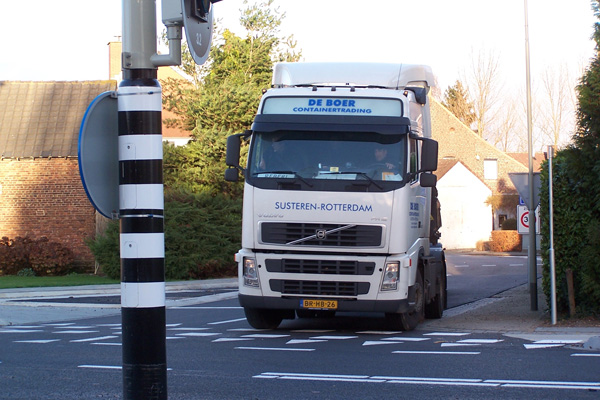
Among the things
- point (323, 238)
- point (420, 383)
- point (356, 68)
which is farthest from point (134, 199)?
point (356, 68)

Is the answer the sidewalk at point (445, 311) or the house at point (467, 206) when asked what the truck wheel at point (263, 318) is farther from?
the house at point (467, 206)

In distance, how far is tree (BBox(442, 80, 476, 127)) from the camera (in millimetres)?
72262

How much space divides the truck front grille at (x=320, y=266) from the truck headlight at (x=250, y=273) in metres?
0.21

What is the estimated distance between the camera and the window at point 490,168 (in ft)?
216

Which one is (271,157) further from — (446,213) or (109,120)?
(446,213)

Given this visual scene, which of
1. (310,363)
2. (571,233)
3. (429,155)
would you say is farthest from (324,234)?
(571,233)

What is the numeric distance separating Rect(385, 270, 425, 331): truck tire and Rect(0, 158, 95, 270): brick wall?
19.8 metres

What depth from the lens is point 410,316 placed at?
44.7ft

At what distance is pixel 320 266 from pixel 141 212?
7973 millimetres

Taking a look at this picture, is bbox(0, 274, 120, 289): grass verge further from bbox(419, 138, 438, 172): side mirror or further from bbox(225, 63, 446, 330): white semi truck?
bbox(419, 138, 438, 172): side mirror

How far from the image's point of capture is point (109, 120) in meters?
4.92

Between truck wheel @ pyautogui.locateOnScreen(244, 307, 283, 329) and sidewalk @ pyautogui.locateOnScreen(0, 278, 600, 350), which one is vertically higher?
truck wheel @ pyautogui.locateOnScreen(244, 307, 283, 329)

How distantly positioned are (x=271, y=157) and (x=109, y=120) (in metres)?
7.84

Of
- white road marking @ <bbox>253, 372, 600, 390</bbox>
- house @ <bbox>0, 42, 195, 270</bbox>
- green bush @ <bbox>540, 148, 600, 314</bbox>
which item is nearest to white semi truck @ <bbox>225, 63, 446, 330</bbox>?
green bush @ <bbox>540, 148, 600, 314</bbox>
